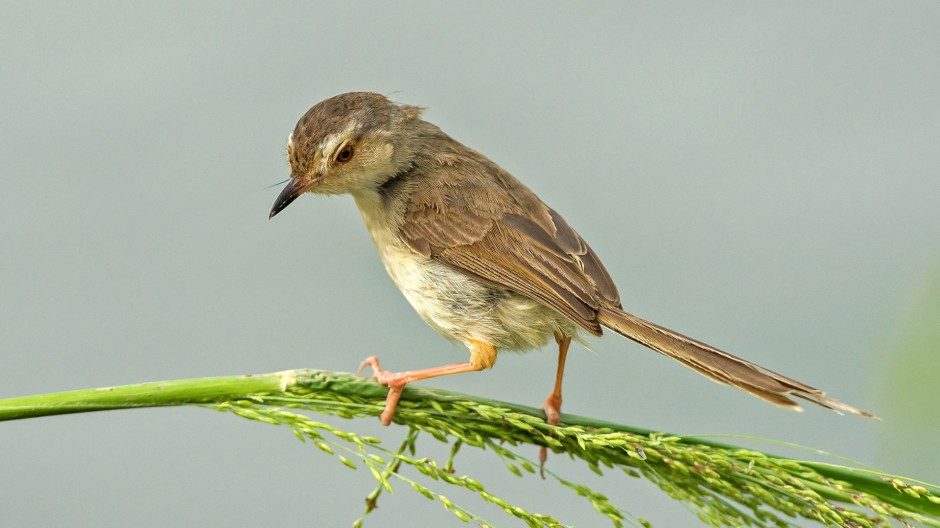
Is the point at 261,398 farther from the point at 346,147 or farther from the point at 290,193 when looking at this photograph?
the point at 346,147

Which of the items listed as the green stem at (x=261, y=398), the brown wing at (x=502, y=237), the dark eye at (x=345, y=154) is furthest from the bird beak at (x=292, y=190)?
the green stem at (x=261, y=398)

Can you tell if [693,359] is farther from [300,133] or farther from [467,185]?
[300,133]

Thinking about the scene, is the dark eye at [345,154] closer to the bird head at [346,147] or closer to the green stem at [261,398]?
the bird head at [346,147]

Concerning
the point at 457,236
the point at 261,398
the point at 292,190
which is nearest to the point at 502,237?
the point at 457,236

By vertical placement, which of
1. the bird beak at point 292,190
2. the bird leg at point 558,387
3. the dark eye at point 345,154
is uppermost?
the dark eye at point 345,154

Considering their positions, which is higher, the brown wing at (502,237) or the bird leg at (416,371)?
the brown wing at (502,237)

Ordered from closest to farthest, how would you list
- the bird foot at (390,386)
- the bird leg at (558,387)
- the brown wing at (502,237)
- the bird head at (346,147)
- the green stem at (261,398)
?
the green stem at (261,398) → the bird foot at (390,386) → the brown wing at (502,237) → the bird head at (346,147) → the bird leg at (558,387)

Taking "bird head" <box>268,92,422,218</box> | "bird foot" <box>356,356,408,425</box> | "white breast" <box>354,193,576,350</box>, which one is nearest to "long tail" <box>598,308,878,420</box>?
"white breast" <box>354,193,576,350</box>
